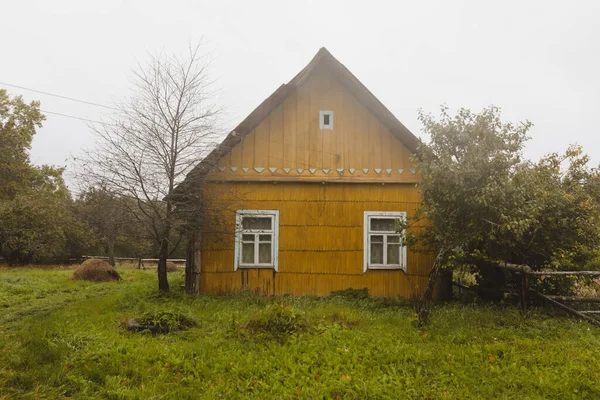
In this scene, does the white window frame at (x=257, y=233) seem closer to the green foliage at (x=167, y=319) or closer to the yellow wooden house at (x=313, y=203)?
the yellow wooden house at (x=313, y=203)

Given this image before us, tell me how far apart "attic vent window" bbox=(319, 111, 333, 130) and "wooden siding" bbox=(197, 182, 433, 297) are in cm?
168

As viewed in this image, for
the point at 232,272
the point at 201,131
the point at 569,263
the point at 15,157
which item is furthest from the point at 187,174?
the point at 15,157

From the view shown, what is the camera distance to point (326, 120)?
11289mm

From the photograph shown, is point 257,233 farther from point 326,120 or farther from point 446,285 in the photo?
point 446,285

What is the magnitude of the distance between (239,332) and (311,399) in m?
2.26

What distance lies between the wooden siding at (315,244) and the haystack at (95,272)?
7.52 m

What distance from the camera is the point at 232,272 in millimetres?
10812

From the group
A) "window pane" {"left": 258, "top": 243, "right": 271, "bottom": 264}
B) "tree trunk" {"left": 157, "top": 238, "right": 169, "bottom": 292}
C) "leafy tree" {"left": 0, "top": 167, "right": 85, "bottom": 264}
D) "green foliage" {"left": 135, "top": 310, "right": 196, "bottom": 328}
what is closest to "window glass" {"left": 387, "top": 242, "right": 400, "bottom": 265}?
"window pane" {"left": 258, "top": 243, "right": 271, "bottom": 264}

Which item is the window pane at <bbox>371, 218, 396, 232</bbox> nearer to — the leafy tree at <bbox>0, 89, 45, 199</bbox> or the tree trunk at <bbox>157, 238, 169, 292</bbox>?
the tree trunk at <bbox>157, 238, 169, 292</bbox>

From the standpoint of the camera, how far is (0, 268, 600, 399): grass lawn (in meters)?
5.04

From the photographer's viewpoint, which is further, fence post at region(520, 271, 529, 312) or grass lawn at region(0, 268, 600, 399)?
fence post at region(520, 271, 529, 312)

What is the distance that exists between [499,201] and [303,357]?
4636 millimetres

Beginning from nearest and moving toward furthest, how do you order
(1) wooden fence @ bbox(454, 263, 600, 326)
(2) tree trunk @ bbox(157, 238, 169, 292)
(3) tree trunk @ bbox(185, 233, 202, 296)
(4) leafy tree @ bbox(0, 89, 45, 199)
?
1. (1) wooden fence @ bbox(454, 263, 600, 326)
2. (2) tree trunk @ bbox(157, 238, 169, 292)
3. (3) tree trunk @ bbox(185, 233, 202, 296)
4. (4) leafy tree @ bbox(0, 89, 45, 199)

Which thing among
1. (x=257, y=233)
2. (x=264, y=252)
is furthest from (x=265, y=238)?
(x=264, y=252)
